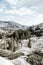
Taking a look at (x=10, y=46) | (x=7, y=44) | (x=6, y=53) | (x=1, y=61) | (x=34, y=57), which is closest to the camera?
(x=1, y=61)

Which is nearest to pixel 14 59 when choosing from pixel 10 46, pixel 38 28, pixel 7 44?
pixel 10 46

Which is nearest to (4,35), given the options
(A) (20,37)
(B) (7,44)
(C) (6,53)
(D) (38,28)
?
(B) (7,44)

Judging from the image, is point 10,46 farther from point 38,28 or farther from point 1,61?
point 38,28

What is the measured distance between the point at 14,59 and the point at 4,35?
14.5 metres

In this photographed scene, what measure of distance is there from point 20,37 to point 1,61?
23.7m

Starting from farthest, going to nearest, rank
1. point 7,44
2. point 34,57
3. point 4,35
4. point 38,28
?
point 38,28
point 4,35
point 7,44
point 34,57

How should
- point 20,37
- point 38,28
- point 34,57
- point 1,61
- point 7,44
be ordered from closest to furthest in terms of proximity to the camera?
point 1,61, point 34,57, point 7,44, point 20,37, point 38,28

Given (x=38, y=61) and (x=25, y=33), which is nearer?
(x=38, y=61)

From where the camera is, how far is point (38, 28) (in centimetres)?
4516

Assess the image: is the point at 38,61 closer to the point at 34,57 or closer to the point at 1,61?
the point at 34,57

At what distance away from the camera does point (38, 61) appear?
13289 mm

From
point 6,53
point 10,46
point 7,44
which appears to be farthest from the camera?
point 7,44

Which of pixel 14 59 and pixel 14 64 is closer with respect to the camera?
pixel 14 64

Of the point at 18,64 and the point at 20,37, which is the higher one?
the point at 18,64
